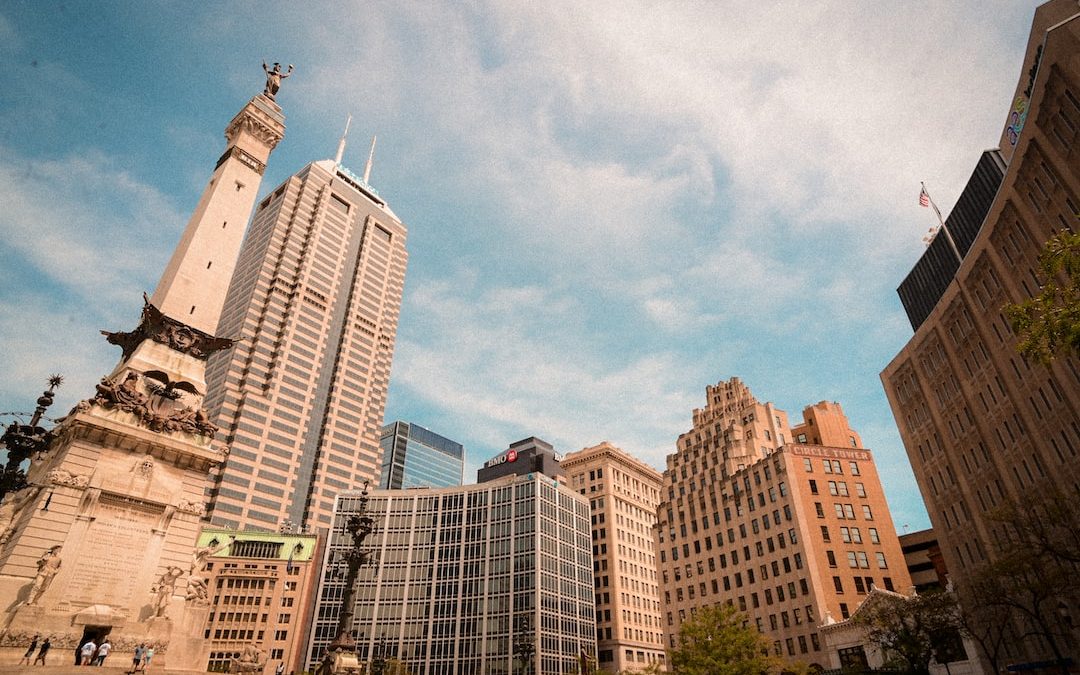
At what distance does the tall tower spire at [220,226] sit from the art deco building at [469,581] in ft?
213

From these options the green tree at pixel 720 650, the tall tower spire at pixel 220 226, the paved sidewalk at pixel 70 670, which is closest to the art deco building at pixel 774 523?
the green tree at pixel 720 650

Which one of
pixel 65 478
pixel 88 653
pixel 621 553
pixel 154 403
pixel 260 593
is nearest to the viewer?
pixel 88 653

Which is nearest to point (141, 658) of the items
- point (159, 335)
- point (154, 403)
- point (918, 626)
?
point (154, 403)

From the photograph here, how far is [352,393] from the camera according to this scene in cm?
12625

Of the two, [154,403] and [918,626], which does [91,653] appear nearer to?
[154,403]

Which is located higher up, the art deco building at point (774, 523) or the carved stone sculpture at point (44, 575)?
the art deco building at point (774, 523)

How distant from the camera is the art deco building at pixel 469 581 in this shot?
291 feet

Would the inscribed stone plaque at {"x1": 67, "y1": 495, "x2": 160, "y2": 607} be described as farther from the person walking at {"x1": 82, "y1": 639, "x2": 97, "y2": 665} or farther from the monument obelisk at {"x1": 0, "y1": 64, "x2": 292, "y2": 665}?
the person walking at {"x1": 82, "y1": 639, "x2": 97, "y2": 665}

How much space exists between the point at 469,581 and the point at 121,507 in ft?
248

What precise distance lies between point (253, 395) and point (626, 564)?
78.4 m

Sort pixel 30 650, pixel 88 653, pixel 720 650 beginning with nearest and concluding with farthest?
pixel 30 650
pixel 88 653
pixel 720 650

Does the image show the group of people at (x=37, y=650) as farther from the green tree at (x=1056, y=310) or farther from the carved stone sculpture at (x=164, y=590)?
the green tree at (x=1056, y=310)

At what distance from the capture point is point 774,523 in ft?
220

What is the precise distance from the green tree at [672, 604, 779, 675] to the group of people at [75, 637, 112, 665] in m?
36.2
